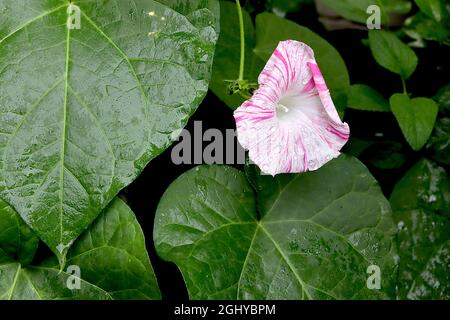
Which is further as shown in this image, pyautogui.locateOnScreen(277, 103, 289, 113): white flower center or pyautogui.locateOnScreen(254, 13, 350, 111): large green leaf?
pyautogui.locateOnScreen(254, 13, 350, 111): large green leaf

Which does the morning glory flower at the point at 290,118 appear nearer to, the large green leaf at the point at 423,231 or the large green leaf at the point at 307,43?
the large green leaf at the point at 307,43

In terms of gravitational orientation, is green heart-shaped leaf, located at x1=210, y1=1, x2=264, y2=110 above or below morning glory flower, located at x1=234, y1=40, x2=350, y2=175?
above

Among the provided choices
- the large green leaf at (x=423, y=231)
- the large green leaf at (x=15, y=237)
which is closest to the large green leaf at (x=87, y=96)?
Result: the large green leaf at (x=15, y=237)

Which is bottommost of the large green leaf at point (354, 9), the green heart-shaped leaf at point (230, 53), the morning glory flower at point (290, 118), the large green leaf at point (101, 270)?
the large green leaf at point (101, 270)

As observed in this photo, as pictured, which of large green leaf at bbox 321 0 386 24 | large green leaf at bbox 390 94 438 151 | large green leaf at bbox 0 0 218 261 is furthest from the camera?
large green leaf at bbox 321 0 386 24

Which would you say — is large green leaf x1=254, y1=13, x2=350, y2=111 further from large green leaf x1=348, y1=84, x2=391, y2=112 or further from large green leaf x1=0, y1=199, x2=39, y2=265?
large green leaf x1=0, y1=199, x2=39, y2=265

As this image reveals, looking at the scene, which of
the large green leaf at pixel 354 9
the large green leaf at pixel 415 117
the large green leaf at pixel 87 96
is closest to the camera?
the large green leaf at pixel 87 96

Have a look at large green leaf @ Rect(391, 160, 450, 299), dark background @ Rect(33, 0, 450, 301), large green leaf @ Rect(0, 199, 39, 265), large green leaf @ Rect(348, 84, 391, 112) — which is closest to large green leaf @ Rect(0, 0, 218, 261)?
large green leaf @ Rect(0, 199, 39, 265)
